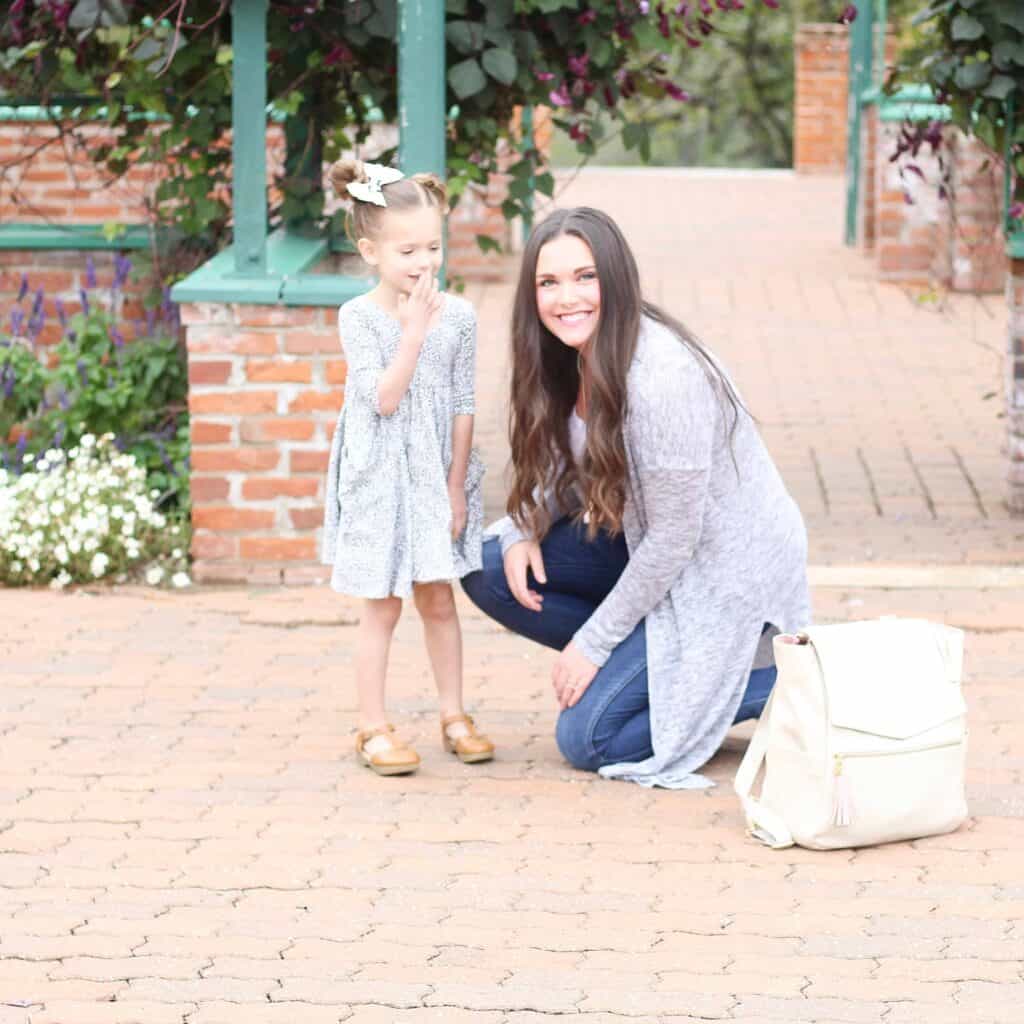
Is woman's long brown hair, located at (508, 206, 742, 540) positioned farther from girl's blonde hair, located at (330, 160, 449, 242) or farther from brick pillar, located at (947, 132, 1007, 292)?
brick pillar, located at (947, 132, 1007, 292)

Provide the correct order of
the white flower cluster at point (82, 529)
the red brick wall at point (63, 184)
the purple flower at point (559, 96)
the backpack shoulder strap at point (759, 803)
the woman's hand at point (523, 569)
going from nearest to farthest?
the backpack shoulder strap at point (759, 803) < the woman's hand at point (523, 569) < the white flower cluster at point (82, 529) < the purple flower at point (559, 96) < the red brick wall at point (63, 184)

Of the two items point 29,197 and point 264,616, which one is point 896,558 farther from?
point 29,197

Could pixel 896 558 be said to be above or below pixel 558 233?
below

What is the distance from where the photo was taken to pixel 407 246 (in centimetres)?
417

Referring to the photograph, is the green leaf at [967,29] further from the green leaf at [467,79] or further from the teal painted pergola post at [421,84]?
the teal painted pergola post at [421,84]

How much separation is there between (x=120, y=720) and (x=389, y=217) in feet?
4.67

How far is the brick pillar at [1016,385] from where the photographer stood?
6664mm

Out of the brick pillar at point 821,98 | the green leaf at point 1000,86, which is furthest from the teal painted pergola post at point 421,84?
the brick pillar at point 821,98

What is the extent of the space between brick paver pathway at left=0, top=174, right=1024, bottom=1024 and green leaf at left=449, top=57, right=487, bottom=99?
60.2 inches

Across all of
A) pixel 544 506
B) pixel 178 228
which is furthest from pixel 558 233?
pixel 178 228

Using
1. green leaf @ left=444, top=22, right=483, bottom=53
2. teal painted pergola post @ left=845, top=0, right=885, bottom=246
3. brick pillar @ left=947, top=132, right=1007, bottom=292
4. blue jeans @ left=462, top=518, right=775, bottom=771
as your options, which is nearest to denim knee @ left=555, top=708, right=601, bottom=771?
blue jeans @ left=462, top=518, right=775, bottom=771

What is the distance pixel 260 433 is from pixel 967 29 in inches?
96.1

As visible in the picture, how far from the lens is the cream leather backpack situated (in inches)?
150

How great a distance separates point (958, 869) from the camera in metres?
3.81
